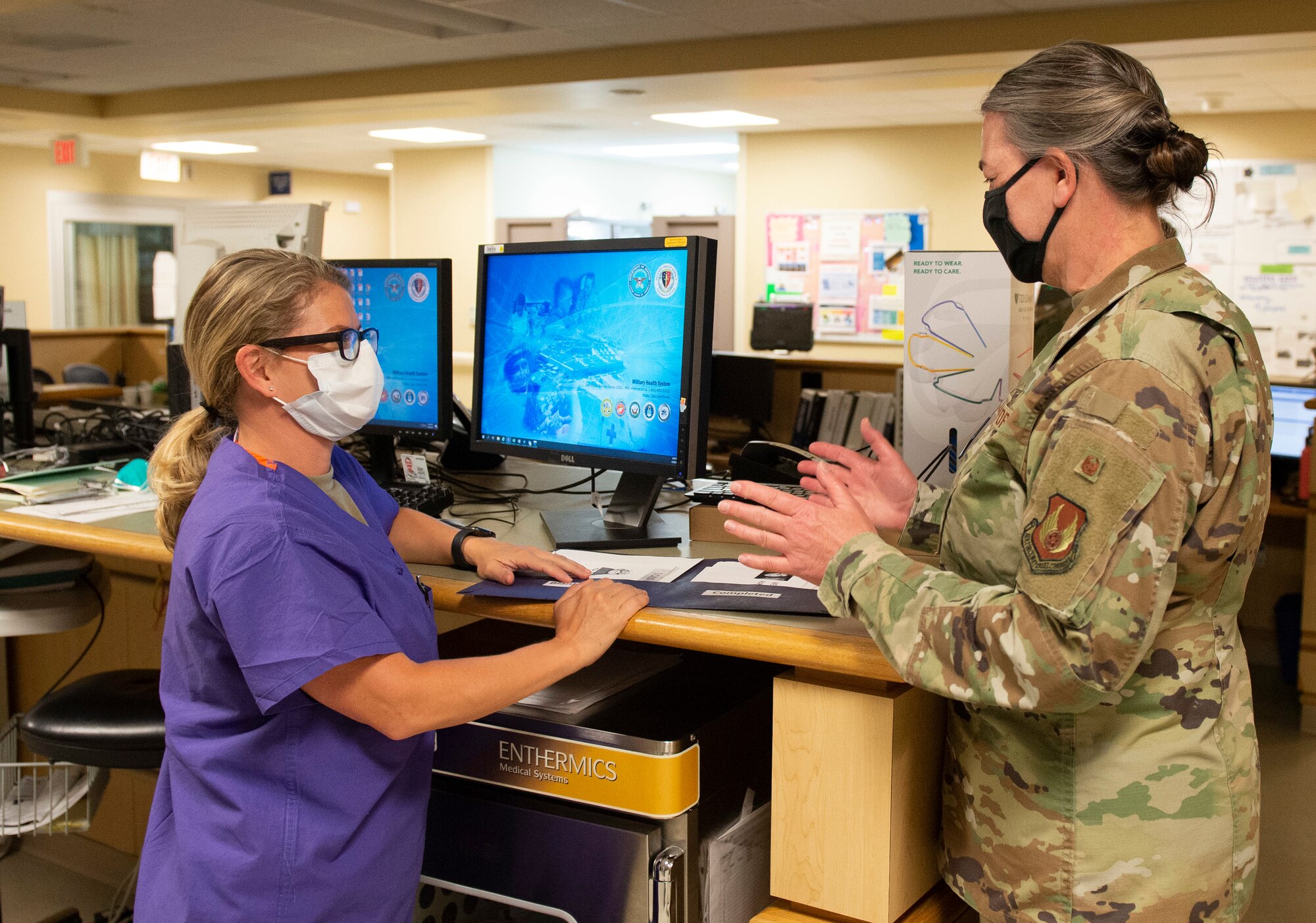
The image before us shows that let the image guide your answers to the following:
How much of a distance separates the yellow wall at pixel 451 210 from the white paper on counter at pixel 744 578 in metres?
7.84

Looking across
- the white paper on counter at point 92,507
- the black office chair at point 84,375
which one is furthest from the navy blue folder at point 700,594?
the black office chair at point 84,375

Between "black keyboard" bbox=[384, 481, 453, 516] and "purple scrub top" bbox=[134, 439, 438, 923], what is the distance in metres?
0.56

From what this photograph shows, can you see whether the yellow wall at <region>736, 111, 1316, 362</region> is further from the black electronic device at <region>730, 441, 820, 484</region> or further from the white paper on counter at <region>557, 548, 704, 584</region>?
the white paper on counter at <region>557, 548, 704, 584</region>

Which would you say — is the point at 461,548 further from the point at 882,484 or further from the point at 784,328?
the point at 784,328

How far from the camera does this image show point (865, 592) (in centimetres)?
110

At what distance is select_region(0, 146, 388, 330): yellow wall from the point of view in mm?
10328

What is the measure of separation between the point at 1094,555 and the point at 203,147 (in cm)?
1072

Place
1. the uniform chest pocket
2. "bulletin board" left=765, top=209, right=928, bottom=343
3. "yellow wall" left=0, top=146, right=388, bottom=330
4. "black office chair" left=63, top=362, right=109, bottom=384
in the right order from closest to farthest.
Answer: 1. the uniform chest pocket
2. "black office chair" left=63, top=362, right=109, bottom=384
3. "bulletin board" left=765, top=209, right=928, bottom=343
4. "yellow wall" left=0, top=146, right=388, bottom=330

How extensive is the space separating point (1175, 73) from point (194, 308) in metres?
5.56

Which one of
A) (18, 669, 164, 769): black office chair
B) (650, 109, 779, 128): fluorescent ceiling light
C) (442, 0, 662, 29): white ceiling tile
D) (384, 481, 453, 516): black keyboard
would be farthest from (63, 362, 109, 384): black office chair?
(384, 481, 453, 516): black keyboard

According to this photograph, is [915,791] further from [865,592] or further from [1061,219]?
[1061,219]

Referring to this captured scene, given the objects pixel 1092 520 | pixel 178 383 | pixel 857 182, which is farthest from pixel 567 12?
pixel 1092 520

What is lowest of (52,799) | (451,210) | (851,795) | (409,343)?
(52,799)

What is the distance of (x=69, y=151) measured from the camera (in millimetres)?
8938
